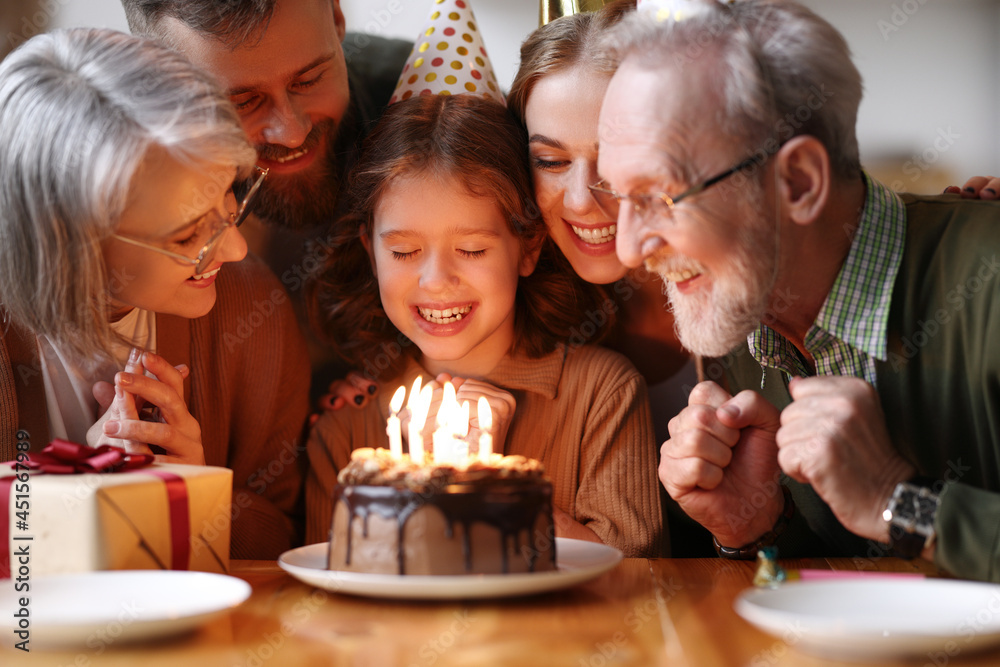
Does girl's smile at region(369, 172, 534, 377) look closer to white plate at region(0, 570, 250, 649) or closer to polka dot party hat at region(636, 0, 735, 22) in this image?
polka dot party hat at region(636, 0, 735, 22)

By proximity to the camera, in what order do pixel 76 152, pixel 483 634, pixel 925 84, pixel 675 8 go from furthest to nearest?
pixel 925 84 < pixel 675 8 < pixel 76 152 < pixel 483 634

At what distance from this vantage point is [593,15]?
76.4 inches

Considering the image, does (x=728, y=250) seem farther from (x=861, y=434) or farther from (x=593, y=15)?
(x=593, y=15)

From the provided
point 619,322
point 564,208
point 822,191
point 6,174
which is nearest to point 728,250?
point 822,191

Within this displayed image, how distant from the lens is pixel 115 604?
1.04m

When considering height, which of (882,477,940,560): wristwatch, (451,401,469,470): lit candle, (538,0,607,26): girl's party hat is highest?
(538,0,607,26): girl's party hat

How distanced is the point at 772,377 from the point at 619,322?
52cm

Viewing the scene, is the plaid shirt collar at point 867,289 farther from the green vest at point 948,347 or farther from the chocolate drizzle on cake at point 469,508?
the chocolate drizzle on cake at point 469,508

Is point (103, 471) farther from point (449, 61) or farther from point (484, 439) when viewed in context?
point (449, 61)

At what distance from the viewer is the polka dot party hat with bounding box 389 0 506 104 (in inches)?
82.1

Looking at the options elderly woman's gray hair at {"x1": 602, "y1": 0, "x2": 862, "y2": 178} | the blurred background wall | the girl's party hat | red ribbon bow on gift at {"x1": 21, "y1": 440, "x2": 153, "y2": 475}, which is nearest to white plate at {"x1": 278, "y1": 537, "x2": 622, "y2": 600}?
red ribbon bow on gift at {"x1": 21, "y1": 440, "x2": 153, "y2": 475}

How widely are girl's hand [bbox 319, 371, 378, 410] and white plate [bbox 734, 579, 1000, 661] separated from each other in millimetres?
1200

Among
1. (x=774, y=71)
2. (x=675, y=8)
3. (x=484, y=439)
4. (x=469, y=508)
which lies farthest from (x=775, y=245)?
(x=469, y=508)

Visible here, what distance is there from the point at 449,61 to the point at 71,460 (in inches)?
50.1
